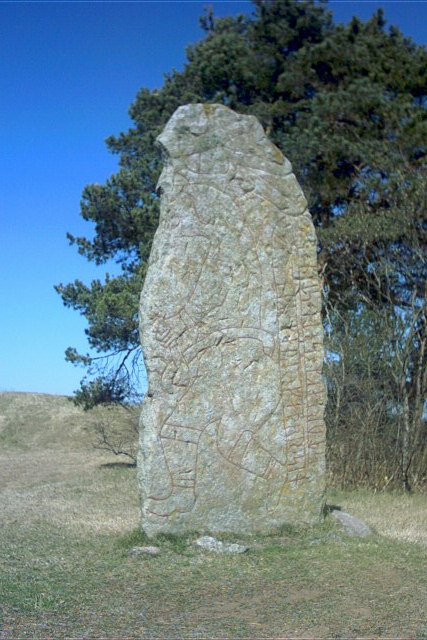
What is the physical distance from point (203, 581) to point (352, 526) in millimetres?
2214

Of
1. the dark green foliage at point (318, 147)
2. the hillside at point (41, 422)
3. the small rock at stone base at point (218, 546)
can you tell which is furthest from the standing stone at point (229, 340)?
the hillside at point (41, 422)

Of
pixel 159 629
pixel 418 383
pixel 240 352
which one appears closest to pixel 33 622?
pixel 159 629

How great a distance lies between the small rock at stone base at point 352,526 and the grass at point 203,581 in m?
0.13

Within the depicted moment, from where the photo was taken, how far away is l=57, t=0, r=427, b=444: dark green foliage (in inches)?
476

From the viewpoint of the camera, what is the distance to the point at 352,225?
11922 mm

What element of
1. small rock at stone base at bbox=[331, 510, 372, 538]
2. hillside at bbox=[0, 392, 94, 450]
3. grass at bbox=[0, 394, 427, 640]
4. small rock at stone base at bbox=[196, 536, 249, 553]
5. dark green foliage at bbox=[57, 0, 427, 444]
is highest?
dark green foliage at bbox=[57, 0, 427, 444]

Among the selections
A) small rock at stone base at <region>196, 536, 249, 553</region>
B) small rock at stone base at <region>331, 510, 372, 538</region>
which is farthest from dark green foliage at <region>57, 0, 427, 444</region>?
small rock at stone base at <region>196, 536, 249, 553</region>

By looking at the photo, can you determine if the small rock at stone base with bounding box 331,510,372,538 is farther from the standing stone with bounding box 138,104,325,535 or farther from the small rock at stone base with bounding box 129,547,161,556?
the small rock at stone base with bounding box 129,547,161,556

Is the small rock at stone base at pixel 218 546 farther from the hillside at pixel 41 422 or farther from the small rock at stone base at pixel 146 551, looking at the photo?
the hillside at pixel 41 422

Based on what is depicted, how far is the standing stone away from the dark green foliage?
14.6ft

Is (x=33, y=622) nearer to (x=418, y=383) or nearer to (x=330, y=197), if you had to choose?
(x=418, y=383)

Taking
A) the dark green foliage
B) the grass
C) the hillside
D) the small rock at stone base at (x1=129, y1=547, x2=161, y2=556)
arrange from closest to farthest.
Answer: the grass < the small rock at stone base at (x1=129, y1=547, x2=161, y2=556) < the dark green foliage < the hillside

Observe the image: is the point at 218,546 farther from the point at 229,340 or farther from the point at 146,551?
the point at 229,340

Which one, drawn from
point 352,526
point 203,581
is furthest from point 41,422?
point 203,581
